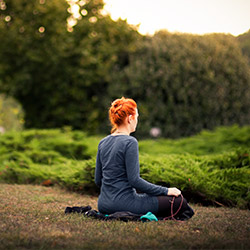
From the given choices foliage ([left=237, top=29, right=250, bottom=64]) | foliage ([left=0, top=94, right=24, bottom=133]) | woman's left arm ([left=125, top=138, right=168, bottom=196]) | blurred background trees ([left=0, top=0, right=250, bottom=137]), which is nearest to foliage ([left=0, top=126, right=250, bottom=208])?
woman's left arm ([left=125, top=138, right=168, bottom=196])

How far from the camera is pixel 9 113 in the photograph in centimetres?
1369

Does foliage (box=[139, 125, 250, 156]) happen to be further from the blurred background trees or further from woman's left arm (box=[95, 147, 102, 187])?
woman's left arm (box=[95, 147, 102, 187])

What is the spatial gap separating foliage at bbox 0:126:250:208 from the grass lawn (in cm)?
69

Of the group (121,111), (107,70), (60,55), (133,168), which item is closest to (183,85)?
(107,70)

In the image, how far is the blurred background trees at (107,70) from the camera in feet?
41.5

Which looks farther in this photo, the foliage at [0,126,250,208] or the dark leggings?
the foliage at [0,126,250,208]

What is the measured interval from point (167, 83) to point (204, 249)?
1021cm

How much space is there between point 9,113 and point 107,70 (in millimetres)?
4043

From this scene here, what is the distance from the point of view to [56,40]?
12805mm

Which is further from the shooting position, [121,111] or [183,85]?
[183,85]

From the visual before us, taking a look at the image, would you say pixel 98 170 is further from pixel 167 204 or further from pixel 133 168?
pixel 167 204

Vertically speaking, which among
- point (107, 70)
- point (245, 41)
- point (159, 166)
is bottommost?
point (159, 166)

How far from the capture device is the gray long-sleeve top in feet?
11.9

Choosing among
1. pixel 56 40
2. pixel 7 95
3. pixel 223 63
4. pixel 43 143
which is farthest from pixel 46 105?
pixel 223 63
